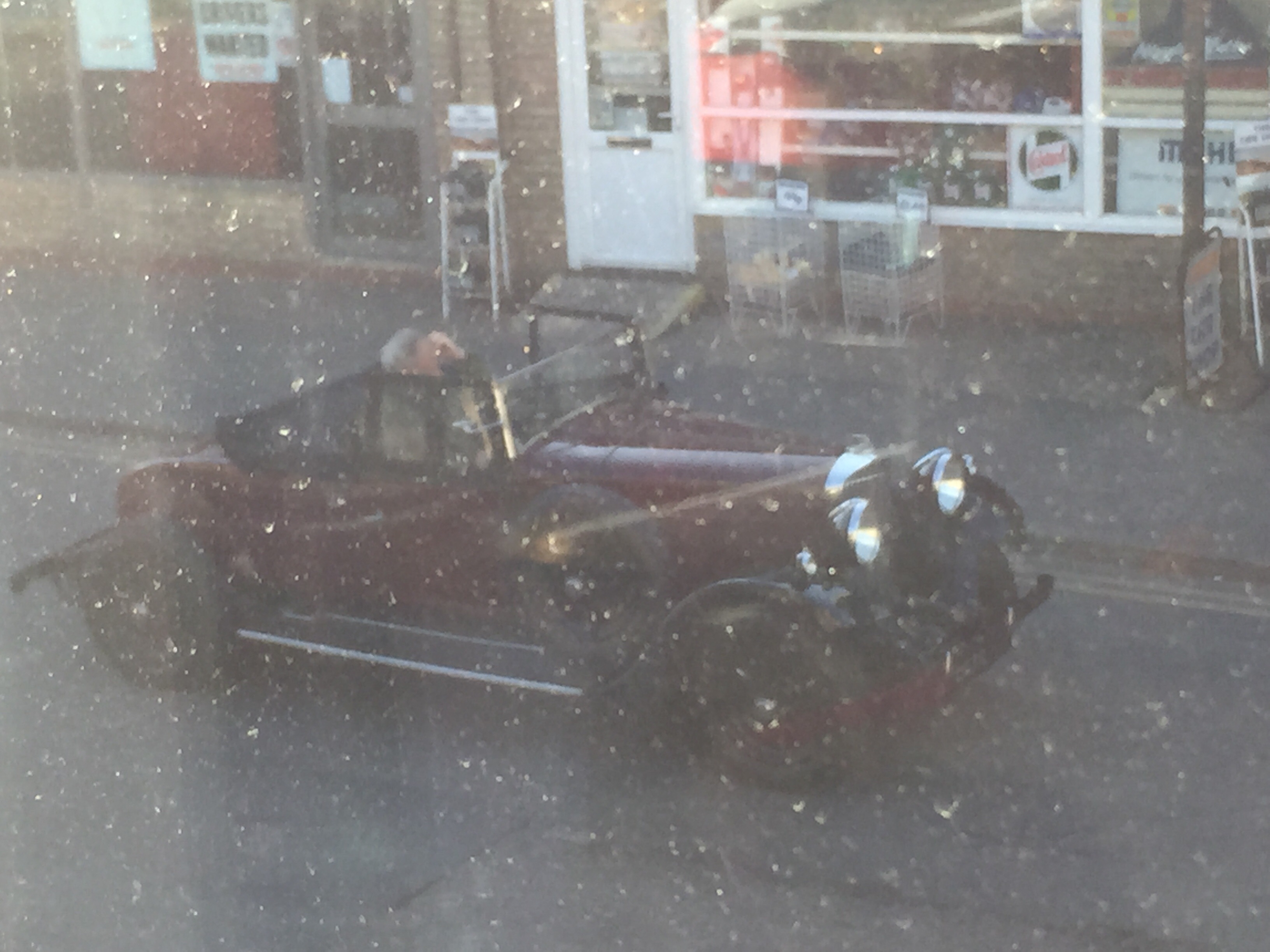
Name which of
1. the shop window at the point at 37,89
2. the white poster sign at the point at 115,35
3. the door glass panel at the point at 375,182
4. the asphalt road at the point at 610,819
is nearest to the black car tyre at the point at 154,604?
the asphalt road at the point at 610,819

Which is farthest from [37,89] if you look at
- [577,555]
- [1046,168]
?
[577,555]

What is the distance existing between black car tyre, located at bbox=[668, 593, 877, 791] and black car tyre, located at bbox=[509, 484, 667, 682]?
0.80 ft

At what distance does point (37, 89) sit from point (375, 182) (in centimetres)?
336

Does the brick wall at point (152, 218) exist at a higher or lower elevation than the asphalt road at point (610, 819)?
higher

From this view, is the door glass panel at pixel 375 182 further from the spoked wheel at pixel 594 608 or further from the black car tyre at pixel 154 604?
the spoked wheel at pixel 594 608

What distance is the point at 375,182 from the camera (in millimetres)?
13477

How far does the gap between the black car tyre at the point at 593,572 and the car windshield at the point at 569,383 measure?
0.35 meters

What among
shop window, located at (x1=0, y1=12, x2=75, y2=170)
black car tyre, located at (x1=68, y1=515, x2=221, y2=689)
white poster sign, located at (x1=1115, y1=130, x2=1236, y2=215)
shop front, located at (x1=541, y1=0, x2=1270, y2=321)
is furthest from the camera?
shop window, located at (x1=0, y1=12, x2=75, y2=170)

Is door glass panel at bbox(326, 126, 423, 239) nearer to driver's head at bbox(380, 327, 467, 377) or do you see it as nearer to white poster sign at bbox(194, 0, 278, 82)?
white poster sign at bbox(194, 0, 278, 82)

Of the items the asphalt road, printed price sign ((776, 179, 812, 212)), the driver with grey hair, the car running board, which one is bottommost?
the asphalt road

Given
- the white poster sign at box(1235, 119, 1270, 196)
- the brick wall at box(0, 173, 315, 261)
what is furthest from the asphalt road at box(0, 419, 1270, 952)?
the brick wall at box(0, 173, 315, 261)

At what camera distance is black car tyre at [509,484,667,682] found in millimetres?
6027

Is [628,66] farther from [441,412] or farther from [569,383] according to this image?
[441,412]

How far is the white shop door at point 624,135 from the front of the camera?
40.1ft
